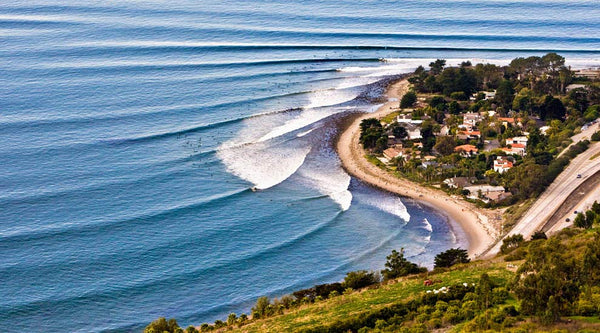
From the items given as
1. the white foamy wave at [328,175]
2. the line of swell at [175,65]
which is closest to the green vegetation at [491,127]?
the white foamy wave at [328,175]

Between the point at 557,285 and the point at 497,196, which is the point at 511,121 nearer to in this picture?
the point at 497,196

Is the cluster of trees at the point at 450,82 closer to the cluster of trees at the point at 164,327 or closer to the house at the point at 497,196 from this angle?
the house at the point at 497,196

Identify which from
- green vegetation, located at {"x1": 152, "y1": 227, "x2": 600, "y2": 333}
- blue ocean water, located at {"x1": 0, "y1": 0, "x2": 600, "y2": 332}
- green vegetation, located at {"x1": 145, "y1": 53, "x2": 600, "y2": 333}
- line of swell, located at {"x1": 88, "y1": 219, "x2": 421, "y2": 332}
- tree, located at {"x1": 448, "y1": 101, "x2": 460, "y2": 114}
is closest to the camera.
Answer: green vegetation, located at {"x1": 152, "y1": 227, "x2": 600, "y2": 333}

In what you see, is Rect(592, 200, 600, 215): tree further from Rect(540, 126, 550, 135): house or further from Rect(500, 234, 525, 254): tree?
Rect(540, 126, 550, 135): house

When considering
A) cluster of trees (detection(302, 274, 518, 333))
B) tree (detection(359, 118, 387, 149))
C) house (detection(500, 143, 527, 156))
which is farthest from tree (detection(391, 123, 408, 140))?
cluster of trees (detection(302, 274, 518, 333))

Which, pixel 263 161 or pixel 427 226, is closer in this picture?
pixel 427 226

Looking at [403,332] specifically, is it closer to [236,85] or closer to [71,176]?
[71,176]

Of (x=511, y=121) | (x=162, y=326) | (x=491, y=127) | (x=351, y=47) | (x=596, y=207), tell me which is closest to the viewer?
(x=162, y=326)

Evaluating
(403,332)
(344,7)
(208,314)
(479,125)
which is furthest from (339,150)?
(344,7)

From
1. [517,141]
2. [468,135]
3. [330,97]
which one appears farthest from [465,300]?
[330,97]
